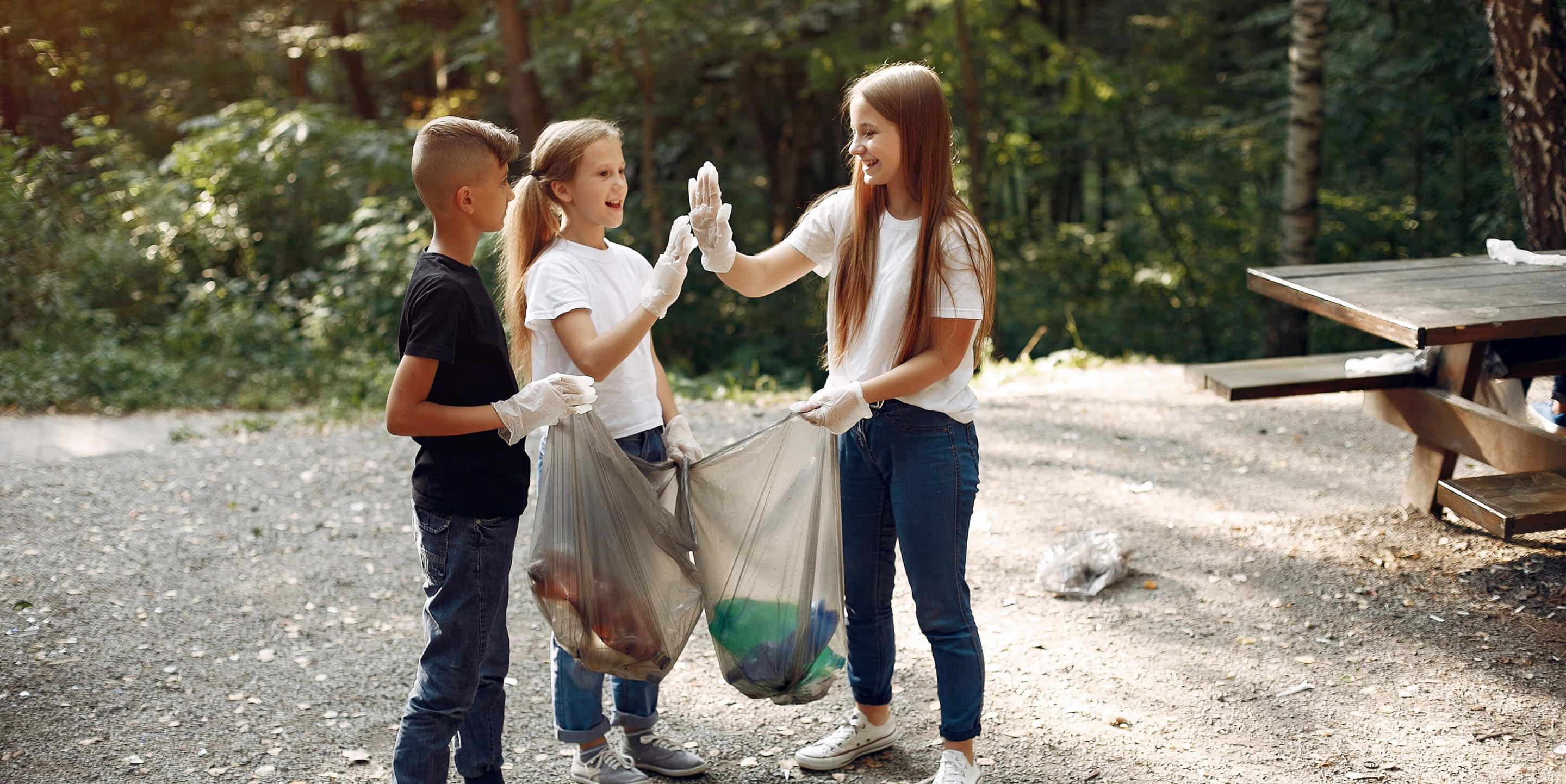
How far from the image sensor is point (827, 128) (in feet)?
36.8

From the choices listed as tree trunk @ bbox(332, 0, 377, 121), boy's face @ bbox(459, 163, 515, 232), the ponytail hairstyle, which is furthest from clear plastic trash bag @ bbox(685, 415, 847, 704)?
tree trunk @ bbox(332, 0, 377, 121)

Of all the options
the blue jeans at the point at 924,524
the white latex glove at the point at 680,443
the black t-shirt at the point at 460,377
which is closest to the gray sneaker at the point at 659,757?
the blue jeans at the point at 924,524

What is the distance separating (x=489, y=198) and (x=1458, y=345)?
10.5 ft

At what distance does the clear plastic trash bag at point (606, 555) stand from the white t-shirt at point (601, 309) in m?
0.12

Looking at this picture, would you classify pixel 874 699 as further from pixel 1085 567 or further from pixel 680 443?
pixel 1085 567

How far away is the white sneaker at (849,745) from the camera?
2678 mm

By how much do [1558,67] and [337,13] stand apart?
1167cm

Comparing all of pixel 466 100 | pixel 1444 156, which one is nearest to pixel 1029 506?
pixel 1444 156

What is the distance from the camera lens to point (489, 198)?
2.12m

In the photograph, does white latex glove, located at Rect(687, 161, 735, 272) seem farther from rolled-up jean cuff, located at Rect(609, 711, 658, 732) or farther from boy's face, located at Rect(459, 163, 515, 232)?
rolled-up jean cuff, located at Rect(609, 711, 658, 732)

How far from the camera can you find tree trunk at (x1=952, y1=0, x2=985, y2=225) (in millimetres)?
Result: 7922

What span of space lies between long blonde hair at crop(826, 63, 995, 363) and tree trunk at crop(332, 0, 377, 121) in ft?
37.2

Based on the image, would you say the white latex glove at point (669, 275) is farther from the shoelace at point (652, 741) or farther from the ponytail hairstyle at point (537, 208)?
the shoelace at point (652, 741)

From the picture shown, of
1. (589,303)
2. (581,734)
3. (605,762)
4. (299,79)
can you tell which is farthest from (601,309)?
(299,79)
